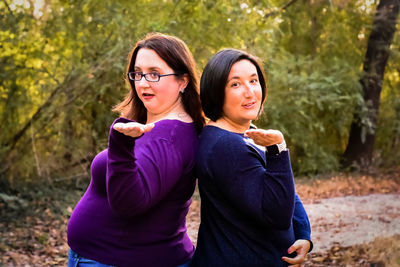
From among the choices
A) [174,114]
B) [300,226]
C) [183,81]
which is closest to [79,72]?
[183,81]

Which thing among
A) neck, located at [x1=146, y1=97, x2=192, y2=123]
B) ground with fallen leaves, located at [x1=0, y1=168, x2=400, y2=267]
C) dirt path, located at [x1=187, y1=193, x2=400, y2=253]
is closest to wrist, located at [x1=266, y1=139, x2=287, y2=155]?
neck, located at [x1=146, y1=97, x2=192, y2=123]

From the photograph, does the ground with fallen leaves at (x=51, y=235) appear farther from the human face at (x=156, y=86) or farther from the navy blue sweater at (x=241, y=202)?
the human face at (x=156, y=86)

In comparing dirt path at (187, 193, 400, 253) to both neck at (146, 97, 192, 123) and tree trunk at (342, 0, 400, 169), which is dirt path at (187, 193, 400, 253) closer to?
tree trunk at (342, 0, 400, 169)

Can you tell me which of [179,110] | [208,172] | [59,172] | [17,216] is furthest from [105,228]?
[59,172]

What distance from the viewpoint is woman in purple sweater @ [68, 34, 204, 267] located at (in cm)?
170

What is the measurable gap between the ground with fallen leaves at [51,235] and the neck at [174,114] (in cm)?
254

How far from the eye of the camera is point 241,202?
183 centimetres

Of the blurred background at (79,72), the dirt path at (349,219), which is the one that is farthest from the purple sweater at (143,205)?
the blurred background at (79,72)

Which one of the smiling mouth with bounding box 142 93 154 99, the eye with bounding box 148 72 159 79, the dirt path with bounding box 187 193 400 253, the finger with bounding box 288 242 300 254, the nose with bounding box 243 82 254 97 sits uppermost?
the eye with bounding box 148 72 159 79

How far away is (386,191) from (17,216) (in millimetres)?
7815

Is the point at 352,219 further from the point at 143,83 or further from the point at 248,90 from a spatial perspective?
the point at 143,83

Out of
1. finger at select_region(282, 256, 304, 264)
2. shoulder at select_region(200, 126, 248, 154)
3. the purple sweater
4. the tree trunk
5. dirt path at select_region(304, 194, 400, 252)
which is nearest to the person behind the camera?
the purple sweater

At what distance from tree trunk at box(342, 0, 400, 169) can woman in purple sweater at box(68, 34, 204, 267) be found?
36.2ft

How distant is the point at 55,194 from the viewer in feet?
24.5
